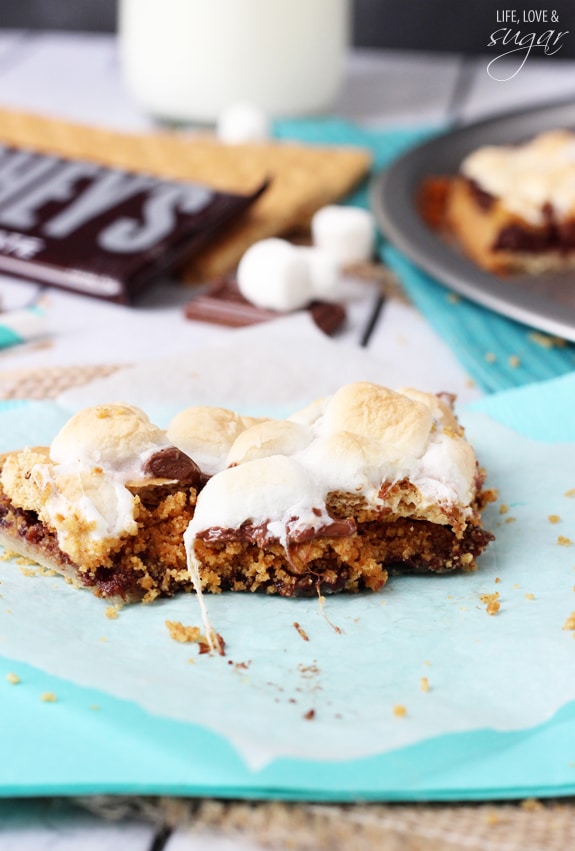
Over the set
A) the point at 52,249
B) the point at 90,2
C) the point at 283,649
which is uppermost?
the point at 283,649

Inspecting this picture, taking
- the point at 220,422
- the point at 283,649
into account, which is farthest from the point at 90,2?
the point at 283,649

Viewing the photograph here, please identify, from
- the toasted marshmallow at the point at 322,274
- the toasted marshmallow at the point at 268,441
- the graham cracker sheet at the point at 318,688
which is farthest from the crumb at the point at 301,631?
the toasted marshmallow at the point at 322,274

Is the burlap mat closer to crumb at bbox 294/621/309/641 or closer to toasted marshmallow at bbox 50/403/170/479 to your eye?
crumb at bbox 294/621/309/641

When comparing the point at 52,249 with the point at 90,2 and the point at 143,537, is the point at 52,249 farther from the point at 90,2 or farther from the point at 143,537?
the point at 90,2

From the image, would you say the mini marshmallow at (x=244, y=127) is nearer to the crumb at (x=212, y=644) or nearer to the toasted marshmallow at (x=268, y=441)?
the toasted marshmallow at (x=268, y=441)

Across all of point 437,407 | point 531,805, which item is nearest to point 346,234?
point 437,407

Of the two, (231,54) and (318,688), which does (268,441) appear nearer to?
(318,688)
